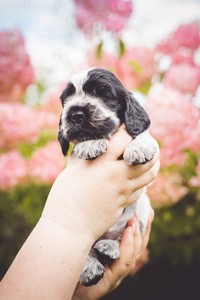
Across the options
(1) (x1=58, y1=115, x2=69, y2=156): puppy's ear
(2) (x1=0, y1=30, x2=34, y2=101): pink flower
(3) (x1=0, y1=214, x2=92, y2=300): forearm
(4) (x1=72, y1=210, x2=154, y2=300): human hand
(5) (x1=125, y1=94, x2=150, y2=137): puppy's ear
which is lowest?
(4) (x1=72, y1=210, x2=154, y2=300): human hand

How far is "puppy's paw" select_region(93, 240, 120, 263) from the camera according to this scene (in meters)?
2.06

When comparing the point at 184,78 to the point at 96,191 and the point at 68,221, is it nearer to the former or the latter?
the point at 96,191

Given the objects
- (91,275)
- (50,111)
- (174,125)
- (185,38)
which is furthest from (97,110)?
(185,38)

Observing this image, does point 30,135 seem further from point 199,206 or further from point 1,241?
point 199,206

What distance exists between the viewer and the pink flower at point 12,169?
103 inches

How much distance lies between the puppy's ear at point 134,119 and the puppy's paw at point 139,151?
1.9 inches

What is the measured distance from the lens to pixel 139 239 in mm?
2123

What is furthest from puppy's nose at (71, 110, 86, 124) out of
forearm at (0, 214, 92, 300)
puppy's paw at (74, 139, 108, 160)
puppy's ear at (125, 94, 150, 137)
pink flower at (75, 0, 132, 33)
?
pink flower at (75, 0, 132, 33)

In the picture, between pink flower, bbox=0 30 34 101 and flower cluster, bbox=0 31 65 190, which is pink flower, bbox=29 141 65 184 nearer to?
flower cluster, bbox=0 31 65 190

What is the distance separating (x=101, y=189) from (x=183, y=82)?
43.6 inches

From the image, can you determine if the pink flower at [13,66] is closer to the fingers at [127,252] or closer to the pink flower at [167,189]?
the pink flower at [167,189]

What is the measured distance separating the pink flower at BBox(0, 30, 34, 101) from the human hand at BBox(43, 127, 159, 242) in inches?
43.1

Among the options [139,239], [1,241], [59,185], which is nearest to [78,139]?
[59,185]

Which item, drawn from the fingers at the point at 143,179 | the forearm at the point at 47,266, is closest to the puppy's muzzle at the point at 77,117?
the fingers at the point at 143,179
